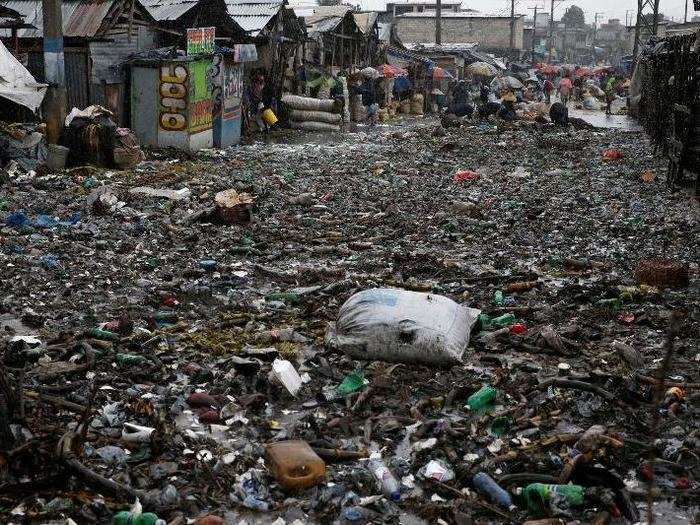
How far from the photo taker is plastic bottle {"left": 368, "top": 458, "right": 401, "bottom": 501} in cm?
364

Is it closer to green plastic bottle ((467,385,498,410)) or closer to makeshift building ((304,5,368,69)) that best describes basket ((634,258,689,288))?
green plastic bottle ((467,385,498,410))

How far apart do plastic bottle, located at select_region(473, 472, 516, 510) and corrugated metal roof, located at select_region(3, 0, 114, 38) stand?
13269mm

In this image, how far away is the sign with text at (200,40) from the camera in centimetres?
1552

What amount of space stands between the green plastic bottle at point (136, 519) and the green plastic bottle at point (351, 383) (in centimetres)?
166

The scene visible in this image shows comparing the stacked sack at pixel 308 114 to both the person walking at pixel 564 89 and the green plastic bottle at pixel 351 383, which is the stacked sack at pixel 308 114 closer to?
the person walking at pixel 564 89

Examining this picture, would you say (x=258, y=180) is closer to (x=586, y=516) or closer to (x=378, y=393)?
(x=378, y=393)

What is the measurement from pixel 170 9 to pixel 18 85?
738cm

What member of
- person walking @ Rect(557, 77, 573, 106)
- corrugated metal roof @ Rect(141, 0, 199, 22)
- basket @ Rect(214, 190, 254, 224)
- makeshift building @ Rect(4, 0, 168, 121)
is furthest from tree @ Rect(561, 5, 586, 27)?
basket @ Rect(214, 190, 254, 224)

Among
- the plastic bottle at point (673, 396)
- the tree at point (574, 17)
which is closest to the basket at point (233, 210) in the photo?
the plastic bottle at point (673, 396)

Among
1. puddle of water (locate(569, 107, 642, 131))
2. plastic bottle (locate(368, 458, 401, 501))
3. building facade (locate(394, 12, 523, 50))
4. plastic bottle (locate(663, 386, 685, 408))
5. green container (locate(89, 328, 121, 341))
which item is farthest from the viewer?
building facade (locate(394, 12, 523, 50))

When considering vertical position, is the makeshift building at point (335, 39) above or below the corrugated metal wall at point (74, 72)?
above

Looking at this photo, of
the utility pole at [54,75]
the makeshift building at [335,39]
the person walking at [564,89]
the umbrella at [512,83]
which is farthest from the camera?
the person walking at [564,89]

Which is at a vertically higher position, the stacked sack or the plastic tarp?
the plastic tarp

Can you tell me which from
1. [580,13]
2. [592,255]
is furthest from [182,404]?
[580,13]
